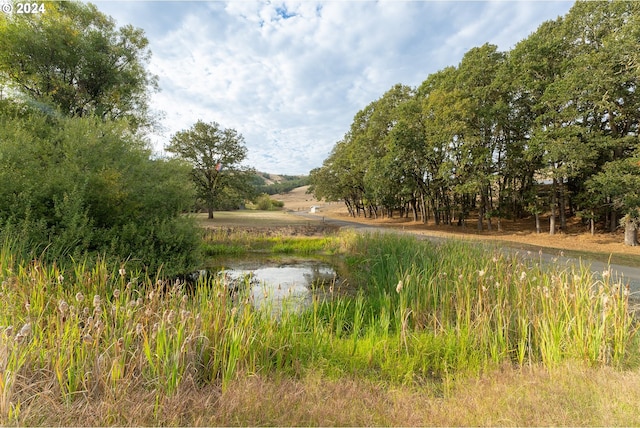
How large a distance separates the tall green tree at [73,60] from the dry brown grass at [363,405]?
14.9m

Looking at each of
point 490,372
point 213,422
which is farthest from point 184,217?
point 490,372

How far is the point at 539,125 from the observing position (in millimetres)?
17328

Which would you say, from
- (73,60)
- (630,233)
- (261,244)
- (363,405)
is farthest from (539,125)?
(73,60)

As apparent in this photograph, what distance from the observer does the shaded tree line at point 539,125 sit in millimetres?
13781

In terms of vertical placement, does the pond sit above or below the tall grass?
below

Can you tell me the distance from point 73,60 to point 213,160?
15270 millimetres

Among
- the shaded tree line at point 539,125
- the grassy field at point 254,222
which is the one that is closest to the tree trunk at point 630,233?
the shaded tree line at point 539,125

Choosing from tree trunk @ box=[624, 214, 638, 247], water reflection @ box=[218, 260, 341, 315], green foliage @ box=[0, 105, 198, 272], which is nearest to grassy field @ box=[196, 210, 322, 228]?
water reflection @ box=[218, 260, 341, 315]

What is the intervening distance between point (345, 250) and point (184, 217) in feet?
24.2

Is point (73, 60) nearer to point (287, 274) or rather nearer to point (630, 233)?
point (287, 274)

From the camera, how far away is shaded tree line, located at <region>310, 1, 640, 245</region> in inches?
543

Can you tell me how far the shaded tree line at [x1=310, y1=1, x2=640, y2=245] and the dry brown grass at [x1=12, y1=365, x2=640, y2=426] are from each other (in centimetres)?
1612

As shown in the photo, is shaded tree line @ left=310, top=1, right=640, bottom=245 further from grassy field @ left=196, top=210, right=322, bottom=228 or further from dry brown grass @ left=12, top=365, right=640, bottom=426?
dry brown grass @ left=12, top=365, right=640, bottom=426

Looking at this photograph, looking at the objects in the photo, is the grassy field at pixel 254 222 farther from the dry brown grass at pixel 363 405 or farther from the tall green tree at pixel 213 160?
the dry brown grass at pixel 363 405
